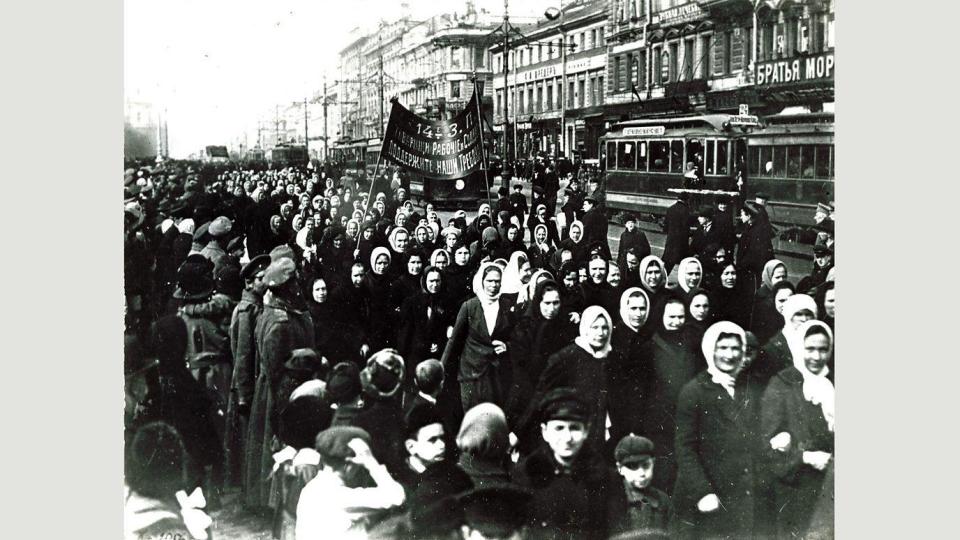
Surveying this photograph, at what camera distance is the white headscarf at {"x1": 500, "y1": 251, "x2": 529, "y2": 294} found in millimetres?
7508

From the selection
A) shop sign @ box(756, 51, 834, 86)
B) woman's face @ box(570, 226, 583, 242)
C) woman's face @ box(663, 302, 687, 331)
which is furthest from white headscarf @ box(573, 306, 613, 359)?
shop sign @ box(756, 51, 834, 86)

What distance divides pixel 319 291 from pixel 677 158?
9.42 ft

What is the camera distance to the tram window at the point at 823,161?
7430mm

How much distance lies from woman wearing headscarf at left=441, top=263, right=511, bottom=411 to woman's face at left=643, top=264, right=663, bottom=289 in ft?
3.33

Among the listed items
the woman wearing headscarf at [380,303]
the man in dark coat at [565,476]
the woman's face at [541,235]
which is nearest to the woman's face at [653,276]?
the woman's face at [541,235]

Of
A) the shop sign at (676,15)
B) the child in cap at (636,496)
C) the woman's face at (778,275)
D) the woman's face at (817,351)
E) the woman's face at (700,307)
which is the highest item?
the shop sign at (676,15)

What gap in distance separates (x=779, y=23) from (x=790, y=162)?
1041 mm

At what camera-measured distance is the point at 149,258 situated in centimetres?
768

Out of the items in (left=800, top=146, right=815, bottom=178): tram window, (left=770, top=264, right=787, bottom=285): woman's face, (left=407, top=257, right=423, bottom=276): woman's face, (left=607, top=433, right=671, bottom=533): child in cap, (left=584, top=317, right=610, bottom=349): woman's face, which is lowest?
(left=607, top=433, right=671, bottom=533): child in cap

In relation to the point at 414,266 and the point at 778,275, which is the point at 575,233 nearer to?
the point at 414,266

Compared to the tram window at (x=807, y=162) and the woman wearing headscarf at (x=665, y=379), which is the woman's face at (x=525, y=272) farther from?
the tram window at (x=807, y=162)

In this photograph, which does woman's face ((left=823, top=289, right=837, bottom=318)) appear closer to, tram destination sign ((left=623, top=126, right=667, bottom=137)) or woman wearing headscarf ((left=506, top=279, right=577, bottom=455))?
tram destination sign ((left=623, top=126, right=667, bottom=137))

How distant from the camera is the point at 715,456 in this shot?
282 inches

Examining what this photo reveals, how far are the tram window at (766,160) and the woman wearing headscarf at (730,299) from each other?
74 centimetres
